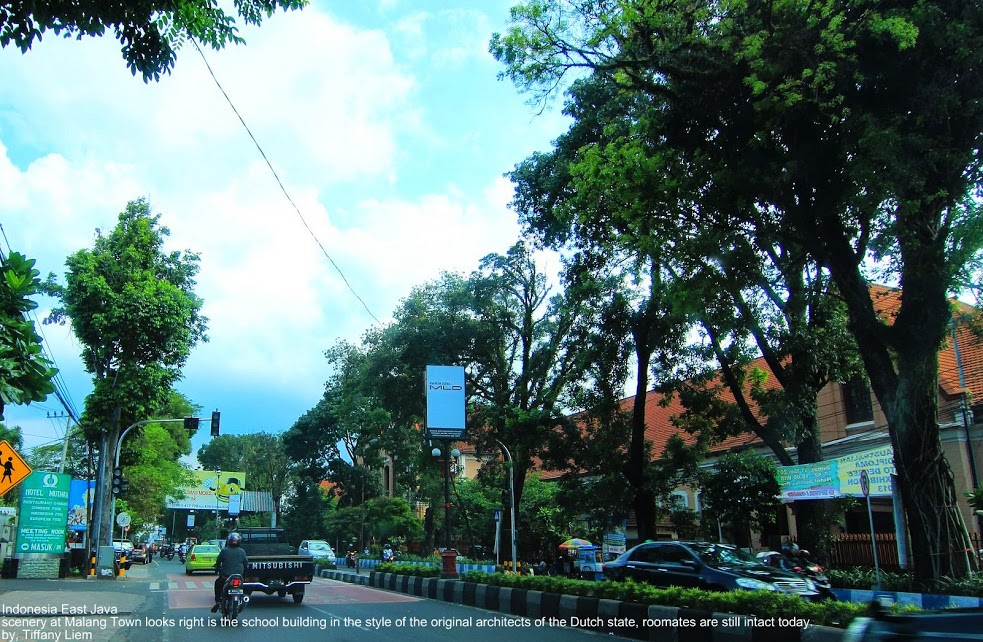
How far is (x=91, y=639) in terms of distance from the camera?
405 inches

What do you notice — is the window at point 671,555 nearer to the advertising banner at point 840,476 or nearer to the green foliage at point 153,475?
the advertising banner at point 840,476

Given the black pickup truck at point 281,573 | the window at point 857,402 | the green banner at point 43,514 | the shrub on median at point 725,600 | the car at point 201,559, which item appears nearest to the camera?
the shrub on median at point 725,600

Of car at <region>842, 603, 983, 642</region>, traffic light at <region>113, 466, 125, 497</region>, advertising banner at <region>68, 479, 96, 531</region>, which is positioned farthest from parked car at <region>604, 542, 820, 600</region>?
advertising banner at <region>68, 479, 96, 531</region>

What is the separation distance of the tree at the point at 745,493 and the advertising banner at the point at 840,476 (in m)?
1.38

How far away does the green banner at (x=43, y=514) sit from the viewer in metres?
23.9

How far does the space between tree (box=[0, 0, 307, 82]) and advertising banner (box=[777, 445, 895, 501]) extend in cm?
1393

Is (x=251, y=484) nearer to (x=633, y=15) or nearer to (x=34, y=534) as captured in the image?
(x=34, y=534)

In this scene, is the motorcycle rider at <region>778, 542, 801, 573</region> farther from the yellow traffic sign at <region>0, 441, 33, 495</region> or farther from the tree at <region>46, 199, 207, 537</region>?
the tree at <region>46, 199, 207, 537</region>

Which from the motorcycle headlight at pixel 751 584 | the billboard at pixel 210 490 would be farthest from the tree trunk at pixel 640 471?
the billboard at pixel 210 490

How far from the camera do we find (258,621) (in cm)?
1264

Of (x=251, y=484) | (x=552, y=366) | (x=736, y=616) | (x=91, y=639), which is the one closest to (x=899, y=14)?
(x=736, y=616)

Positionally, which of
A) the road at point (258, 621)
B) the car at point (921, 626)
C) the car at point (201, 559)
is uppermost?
the car at point (921, 626)

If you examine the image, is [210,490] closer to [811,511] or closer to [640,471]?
[640,471]

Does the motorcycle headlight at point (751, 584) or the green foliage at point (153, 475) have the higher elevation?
the green foliage at point (153, 475)
